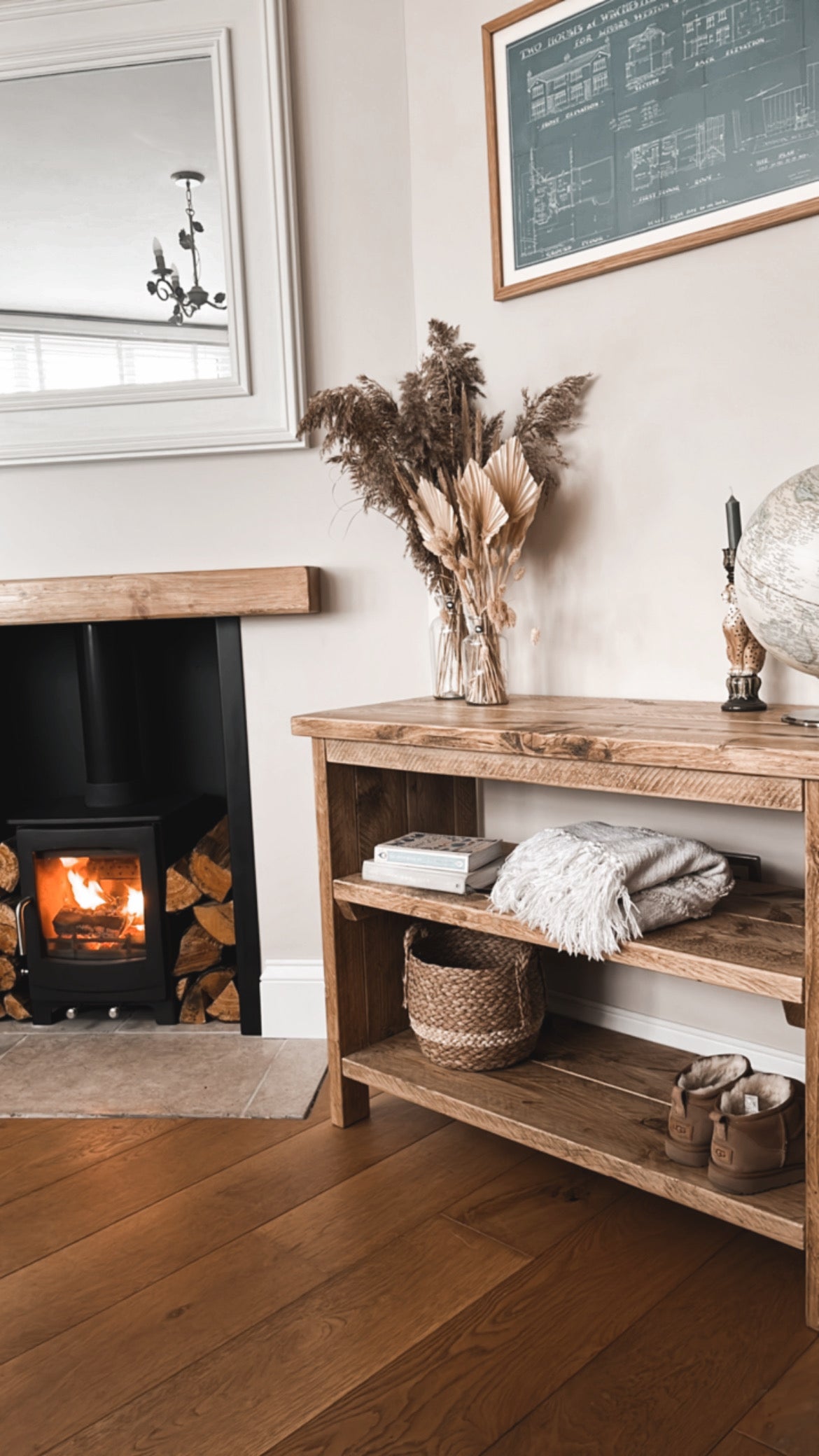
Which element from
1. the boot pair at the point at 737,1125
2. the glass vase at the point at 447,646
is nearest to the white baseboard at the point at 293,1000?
the glass vase at the point at 447,646

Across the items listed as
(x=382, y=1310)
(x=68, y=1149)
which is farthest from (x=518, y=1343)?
(x=68, y=1149)

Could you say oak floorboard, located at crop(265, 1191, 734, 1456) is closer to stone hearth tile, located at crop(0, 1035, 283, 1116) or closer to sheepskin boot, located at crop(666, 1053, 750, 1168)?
sheepskin boot, located at crop(666, 1053, 750, 1168)

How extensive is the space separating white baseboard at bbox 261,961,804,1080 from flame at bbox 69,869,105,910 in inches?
18.5

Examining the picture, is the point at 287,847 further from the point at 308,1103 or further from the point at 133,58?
the point at 133,58

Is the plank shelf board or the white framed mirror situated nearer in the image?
the plank shelf board

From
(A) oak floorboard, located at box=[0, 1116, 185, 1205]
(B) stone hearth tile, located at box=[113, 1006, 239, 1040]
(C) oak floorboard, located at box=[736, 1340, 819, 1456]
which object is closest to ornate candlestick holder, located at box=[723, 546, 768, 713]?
(C) oak floorboard, located at box=[736, 1340, 819, 1456]

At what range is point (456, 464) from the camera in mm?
2045

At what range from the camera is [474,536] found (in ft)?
6.16

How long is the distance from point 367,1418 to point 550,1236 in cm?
45

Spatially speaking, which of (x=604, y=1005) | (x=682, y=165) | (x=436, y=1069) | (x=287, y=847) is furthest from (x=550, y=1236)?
(x=682, y=165)

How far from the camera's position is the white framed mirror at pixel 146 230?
2.27 m

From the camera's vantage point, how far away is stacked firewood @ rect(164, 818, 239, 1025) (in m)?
2.53

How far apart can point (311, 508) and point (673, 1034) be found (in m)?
1.35

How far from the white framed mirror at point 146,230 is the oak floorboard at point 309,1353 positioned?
1.63m
